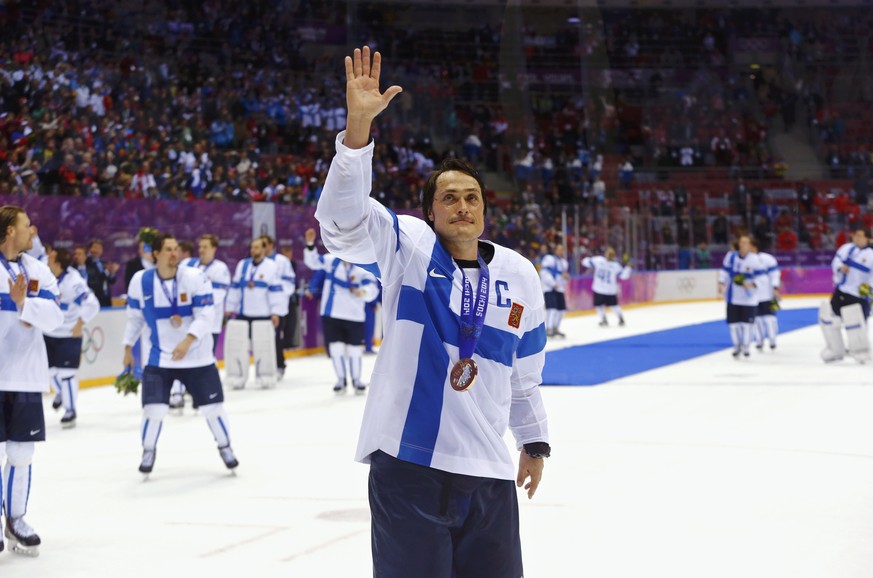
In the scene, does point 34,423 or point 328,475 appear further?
point 328,475

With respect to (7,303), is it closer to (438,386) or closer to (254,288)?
(438,386)

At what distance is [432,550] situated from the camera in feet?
10.7

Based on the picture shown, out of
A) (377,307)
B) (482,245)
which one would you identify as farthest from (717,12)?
(482,245)

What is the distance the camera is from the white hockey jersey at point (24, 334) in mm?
6145

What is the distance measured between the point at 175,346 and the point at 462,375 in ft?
18.3

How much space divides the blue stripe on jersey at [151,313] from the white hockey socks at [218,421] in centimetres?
52

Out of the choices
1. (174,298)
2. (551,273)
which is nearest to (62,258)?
(174,298)

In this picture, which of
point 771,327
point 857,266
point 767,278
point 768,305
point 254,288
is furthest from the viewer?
point 771,327

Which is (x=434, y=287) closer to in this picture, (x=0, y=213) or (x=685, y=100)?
(x=0, y=213)

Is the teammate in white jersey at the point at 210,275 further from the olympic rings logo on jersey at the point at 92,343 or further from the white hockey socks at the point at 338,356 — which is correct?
the olympic rings logo on jersey at the point at 92,343

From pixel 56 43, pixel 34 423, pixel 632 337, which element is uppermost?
pixel 56 43

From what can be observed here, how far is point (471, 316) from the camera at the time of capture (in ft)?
11.1

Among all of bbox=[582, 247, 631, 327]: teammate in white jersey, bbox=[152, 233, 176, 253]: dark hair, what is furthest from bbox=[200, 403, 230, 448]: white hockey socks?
bbox=[582, 247, 631, 327]: teammate in white jersey

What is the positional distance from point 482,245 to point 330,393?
10645 mm
